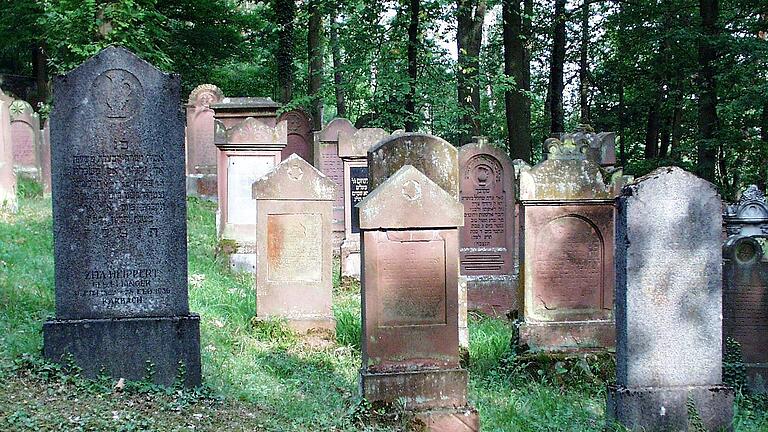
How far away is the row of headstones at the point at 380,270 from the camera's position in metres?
5.39

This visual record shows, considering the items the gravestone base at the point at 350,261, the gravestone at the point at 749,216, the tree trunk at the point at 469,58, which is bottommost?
the gravestone base at the point at 350,261

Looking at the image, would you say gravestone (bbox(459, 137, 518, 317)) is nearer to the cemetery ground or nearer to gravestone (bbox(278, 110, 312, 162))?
the cemetery ground

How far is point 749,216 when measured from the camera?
8.16 meters

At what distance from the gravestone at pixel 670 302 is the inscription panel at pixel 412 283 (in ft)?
4.44

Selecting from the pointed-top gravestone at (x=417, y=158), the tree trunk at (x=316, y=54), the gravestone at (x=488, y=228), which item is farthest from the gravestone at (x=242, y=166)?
the tree trunk at (x=316, y=54)

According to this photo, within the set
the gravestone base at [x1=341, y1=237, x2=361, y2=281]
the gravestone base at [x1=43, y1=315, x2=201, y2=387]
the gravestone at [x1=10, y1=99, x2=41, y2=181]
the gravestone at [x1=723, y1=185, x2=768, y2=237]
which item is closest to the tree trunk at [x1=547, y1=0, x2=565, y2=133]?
the gravestone base at [x1=341, y1=237, x2=361, y2=281]

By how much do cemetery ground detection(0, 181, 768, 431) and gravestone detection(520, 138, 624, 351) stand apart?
1.04 ft

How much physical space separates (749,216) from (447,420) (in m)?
4.64

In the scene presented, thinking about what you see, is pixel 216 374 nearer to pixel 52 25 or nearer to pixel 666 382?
pixel 666 382

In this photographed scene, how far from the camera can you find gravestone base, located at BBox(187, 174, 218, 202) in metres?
18.6

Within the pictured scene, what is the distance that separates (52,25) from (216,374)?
12.7 m

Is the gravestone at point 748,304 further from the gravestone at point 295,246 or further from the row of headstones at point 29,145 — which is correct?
the row of headstones at point 29,145

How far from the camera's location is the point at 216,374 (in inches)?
246

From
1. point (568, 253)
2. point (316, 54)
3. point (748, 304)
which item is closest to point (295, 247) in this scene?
point (568, 253)
